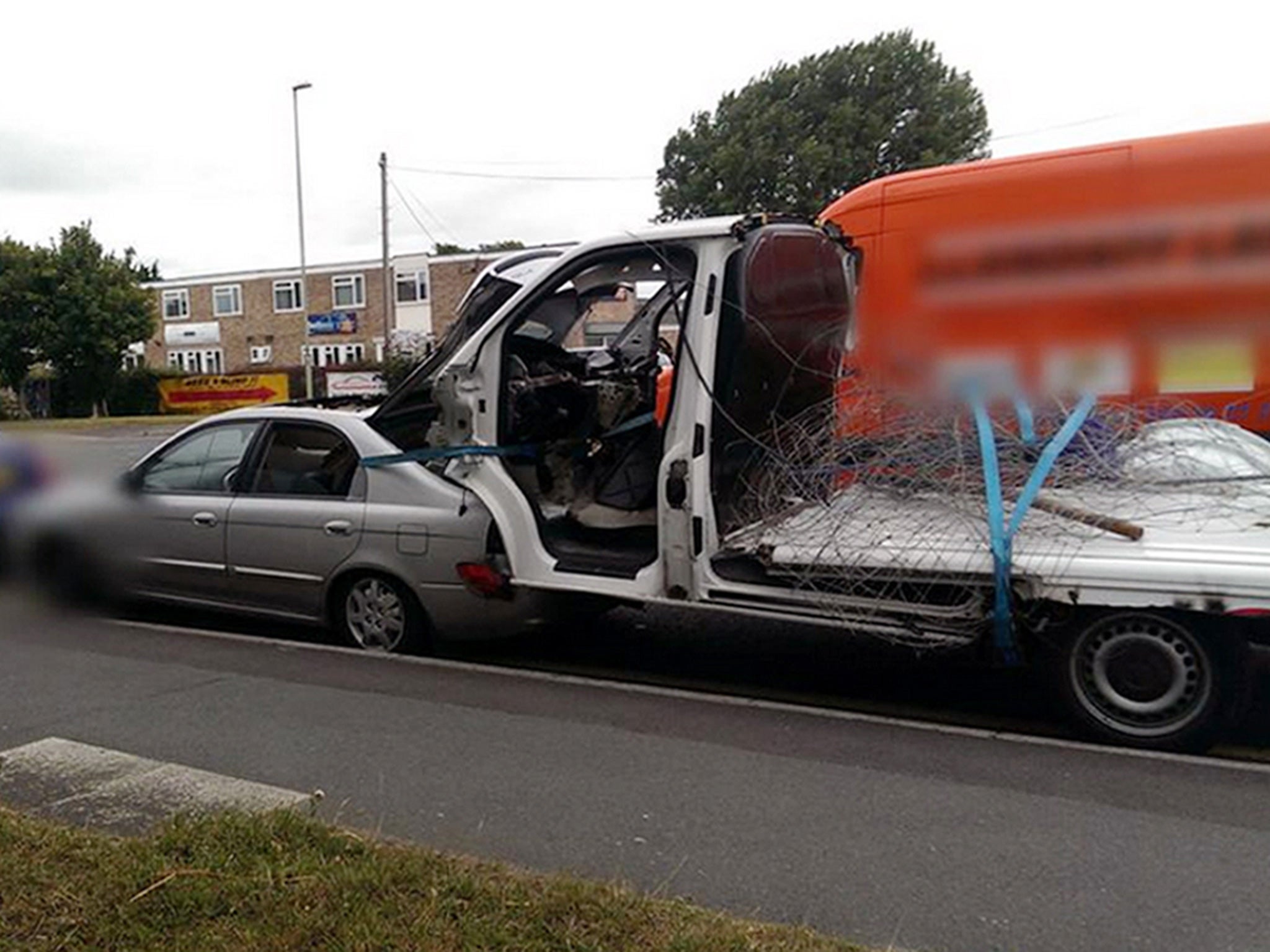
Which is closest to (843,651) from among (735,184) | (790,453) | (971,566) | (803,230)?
(790,453)

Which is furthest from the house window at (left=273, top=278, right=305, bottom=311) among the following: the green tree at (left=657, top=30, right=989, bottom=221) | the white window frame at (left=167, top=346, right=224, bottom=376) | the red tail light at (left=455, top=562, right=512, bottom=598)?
the red tail light at (left=455, top=562, right=512, bottom=598)

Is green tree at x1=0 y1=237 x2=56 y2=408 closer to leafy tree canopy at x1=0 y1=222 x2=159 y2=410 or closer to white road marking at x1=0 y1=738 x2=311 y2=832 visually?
leafy tree canopy at x1=0 y1=222 x2=159 y2=410

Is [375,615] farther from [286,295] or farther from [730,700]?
[286,295]

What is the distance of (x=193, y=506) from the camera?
6.54m

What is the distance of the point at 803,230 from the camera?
18.5 feet

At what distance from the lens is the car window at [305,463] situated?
20.4 feet

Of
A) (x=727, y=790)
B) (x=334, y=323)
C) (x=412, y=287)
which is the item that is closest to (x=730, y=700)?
(x=727, y=790)

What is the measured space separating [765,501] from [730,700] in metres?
1.03

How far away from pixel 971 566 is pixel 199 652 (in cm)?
429

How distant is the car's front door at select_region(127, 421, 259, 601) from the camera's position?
21.1ft

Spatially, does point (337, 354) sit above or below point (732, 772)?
above

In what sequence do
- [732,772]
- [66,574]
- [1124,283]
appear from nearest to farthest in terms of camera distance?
[732,772], [66,574], [1124,283]

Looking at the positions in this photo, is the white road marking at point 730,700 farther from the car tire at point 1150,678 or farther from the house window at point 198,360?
the house window at point 198,360

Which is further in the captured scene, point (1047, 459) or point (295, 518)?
point (295, 518)
